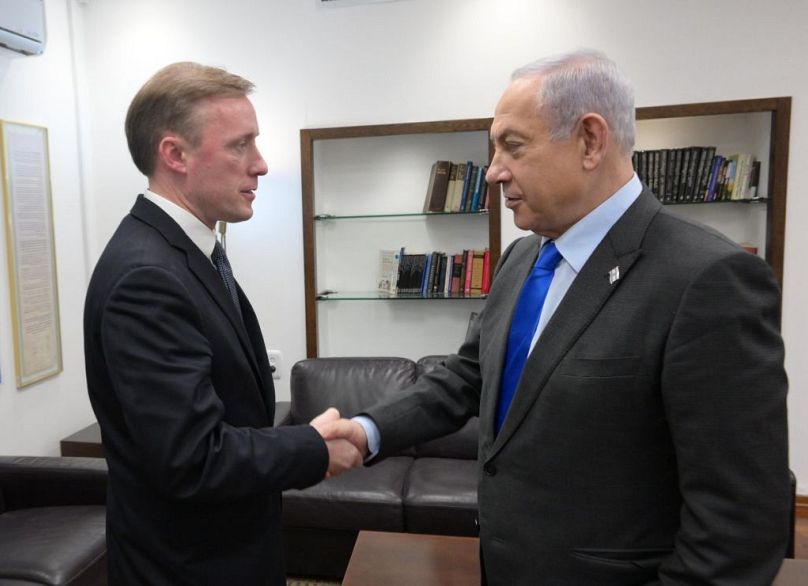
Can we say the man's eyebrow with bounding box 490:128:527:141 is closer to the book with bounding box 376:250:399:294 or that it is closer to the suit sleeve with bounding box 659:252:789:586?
the suit sleeve with bounding box 659:252:789:586

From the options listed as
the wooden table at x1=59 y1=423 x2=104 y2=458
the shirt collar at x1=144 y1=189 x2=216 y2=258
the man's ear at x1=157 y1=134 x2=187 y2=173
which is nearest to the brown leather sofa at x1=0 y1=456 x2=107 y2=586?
the wooden table at x1=59 y1=423 x2=104 y2=458

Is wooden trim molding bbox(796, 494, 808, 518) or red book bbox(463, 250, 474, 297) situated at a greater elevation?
red book bbox(463, 250, 474, 297)

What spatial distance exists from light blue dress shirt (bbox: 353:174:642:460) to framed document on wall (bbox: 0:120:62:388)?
2831 millimetres

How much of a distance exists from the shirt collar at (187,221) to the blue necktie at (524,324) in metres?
0.70

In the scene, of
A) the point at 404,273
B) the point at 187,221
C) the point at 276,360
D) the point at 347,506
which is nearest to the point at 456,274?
the point at 404,273

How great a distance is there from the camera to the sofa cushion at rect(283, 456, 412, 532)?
2.56 meters

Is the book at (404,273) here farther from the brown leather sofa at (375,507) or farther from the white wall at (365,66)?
the brown leather sofa at (375,507)

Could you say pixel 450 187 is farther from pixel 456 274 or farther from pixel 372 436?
pixel 372 436

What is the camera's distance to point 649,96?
10.8ft

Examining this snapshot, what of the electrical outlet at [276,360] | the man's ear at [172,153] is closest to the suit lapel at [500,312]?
the man's ear at [172,153]

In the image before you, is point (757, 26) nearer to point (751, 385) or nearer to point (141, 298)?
point (751, 385)

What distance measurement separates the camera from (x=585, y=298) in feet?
3.44

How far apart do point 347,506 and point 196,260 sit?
167 centimetres

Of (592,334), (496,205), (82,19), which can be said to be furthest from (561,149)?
(82,19)
